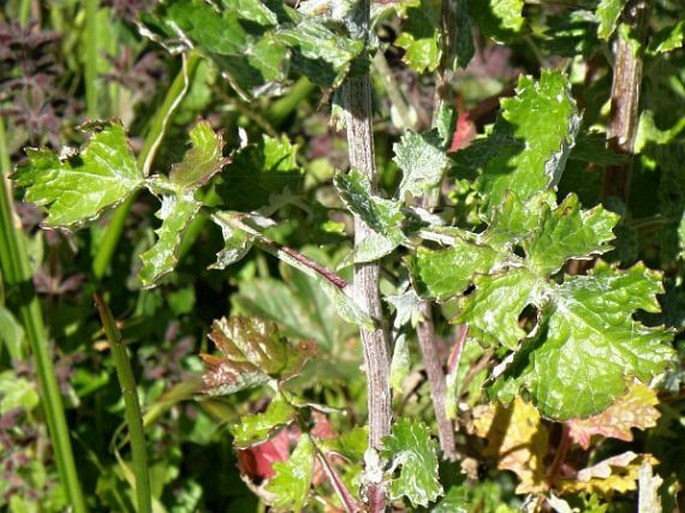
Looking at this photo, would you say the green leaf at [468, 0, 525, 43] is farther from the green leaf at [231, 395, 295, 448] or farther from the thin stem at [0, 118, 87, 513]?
the thin stem at [0, 118, 87, 513]

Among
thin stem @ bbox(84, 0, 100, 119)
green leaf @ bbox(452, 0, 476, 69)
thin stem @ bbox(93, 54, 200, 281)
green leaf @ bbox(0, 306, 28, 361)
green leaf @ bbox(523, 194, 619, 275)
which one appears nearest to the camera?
green leaf @ bbox(523, 194, 619, 275)

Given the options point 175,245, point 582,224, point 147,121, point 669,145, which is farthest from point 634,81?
point 147,121

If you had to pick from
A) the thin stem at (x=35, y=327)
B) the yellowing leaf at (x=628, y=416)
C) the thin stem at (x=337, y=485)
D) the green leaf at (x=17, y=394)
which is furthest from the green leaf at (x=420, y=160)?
the green leaf at (x=17, y=394)

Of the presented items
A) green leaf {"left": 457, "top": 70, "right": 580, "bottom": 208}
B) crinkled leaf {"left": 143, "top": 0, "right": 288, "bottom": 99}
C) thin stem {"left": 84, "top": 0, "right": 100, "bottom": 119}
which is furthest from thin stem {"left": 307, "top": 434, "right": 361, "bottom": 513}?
thin stem {"left": 84, "top": 0, "right": 100, "bottom": 119}

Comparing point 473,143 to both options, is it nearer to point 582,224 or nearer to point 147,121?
point 582,224

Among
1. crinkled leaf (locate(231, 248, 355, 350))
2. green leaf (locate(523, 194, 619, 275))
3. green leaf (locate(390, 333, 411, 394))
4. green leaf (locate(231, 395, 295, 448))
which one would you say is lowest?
crinkled leaf (locate(231, 248, 355, 350))

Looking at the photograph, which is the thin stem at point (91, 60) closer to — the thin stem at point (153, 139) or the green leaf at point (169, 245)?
the thin stem at point (153, 139)

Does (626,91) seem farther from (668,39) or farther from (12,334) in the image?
(12,334)

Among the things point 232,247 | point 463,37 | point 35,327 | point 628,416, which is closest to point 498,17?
point 463,37
